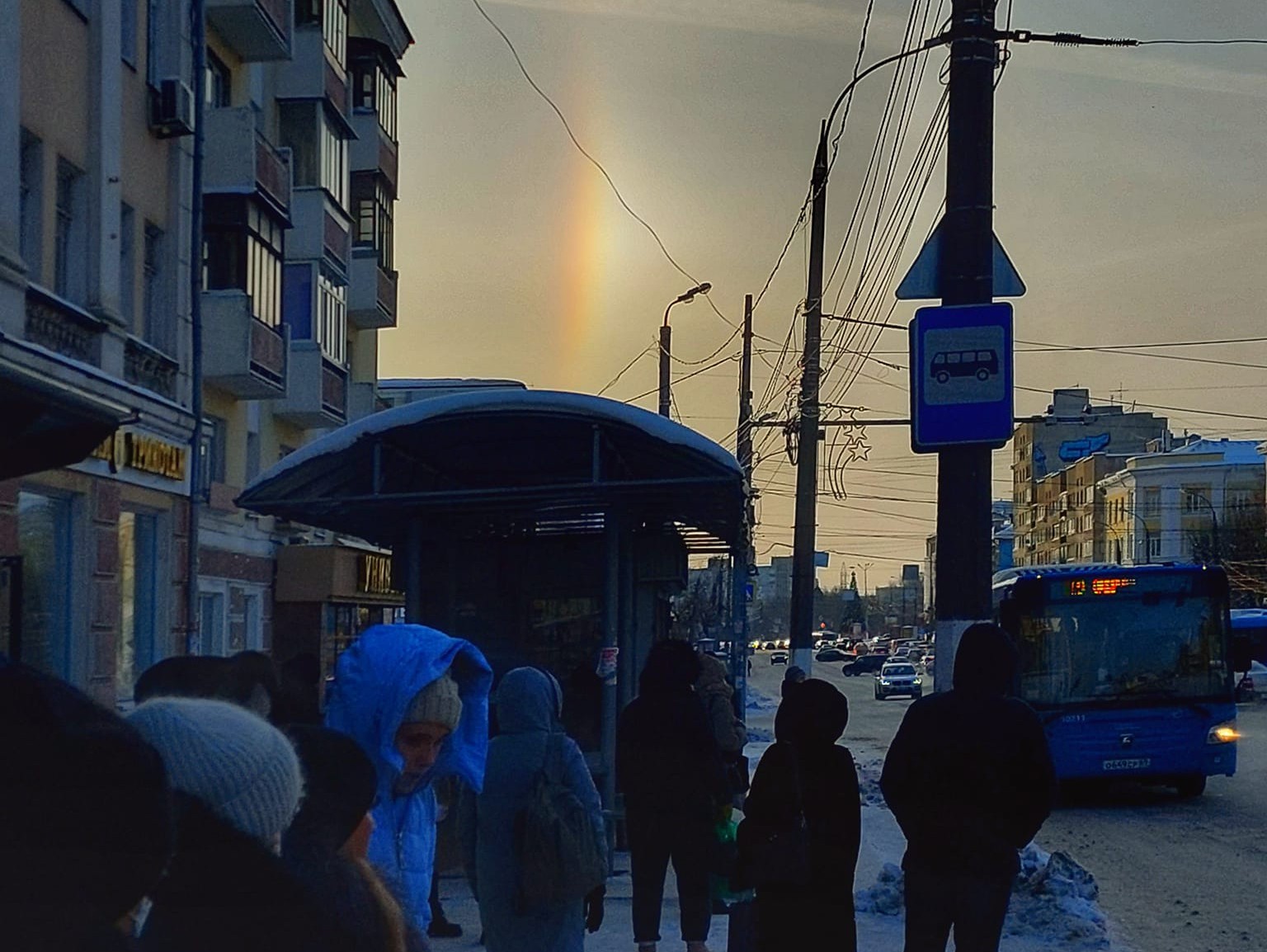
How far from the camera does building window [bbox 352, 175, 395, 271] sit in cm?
3491

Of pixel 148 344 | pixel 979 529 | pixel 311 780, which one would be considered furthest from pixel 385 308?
pixel 311 780

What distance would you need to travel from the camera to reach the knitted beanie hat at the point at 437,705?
4.52m

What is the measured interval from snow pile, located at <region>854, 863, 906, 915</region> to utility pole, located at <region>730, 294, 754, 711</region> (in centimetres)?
296

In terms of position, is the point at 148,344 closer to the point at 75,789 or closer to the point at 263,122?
the point at 263,122

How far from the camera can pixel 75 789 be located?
1.90 meters

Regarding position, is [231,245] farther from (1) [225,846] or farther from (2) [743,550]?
(1) [225,846]

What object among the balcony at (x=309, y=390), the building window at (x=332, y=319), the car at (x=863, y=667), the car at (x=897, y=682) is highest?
the building window at (x=332, y=319)

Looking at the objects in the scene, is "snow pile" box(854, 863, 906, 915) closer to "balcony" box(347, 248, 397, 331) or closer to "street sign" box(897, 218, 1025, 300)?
"street sign" box(897, 218, 1025, 300)

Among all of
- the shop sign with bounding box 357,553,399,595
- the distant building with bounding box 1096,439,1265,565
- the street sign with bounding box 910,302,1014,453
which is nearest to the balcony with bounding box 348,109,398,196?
the shop sign with bounding box 357,553,399,595

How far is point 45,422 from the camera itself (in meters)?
3.75

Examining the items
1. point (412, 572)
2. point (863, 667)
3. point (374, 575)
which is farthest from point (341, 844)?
point (863, 667)

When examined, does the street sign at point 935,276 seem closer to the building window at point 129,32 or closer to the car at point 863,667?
the building window at point 129,32

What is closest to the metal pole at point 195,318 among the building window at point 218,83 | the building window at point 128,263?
the building window at point 128,263

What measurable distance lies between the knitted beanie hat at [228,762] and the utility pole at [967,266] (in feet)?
24.2
